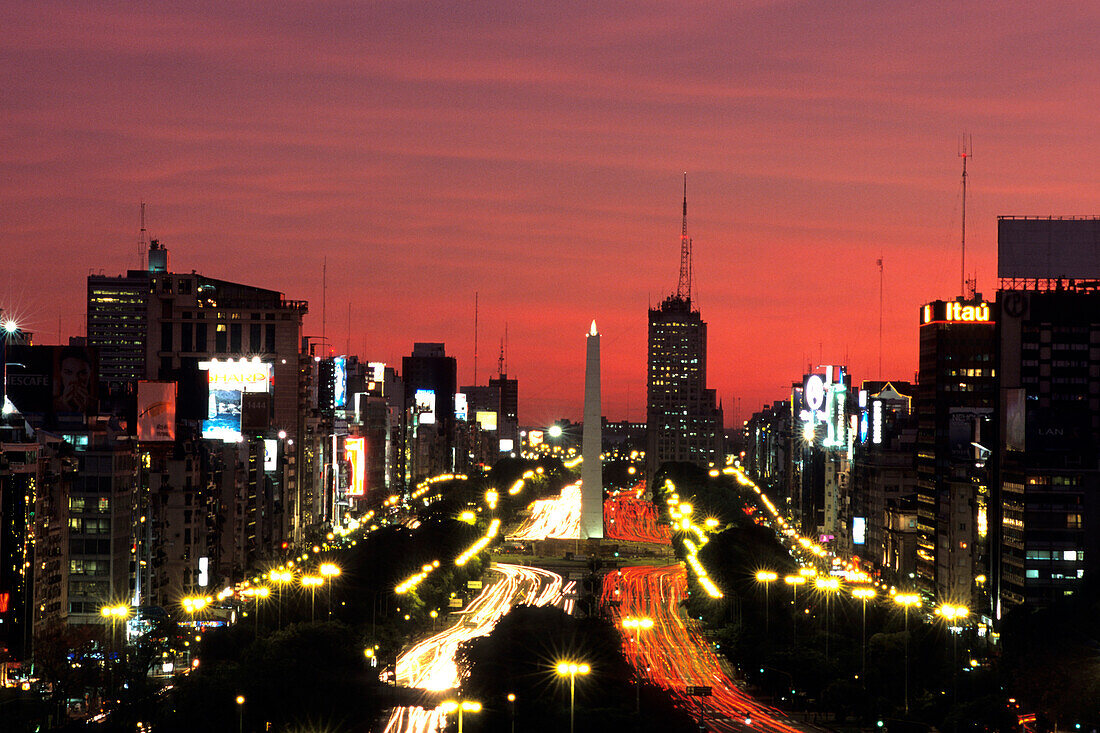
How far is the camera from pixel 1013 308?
130500 millimetres

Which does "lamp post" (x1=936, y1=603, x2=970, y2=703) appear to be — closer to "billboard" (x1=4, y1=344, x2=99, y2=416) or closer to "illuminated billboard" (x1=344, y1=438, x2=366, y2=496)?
"billboard" (x1=4, y1=344, x2=99, y2=416)

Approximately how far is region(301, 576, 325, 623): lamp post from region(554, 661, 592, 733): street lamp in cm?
2516

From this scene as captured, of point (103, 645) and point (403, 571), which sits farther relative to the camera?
point (403, 571)

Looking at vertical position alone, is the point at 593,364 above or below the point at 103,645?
above

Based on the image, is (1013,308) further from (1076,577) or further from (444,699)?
(444,699)

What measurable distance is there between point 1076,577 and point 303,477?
77.2 m

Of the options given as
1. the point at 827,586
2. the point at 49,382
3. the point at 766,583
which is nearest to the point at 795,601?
the point at 827,586

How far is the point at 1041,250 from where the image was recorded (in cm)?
12450

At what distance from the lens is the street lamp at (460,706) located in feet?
188

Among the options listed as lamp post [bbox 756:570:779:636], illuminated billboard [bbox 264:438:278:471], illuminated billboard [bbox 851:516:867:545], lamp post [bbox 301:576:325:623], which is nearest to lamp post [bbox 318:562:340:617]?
lamp post [bbox 301:576:325:623]

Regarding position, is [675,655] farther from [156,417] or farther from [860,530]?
[860,530]

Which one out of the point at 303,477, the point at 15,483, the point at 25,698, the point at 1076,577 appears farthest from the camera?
the point at 303,477

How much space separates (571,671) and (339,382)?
126550 mm

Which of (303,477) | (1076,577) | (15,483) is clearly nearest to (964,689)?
(1076,577)
